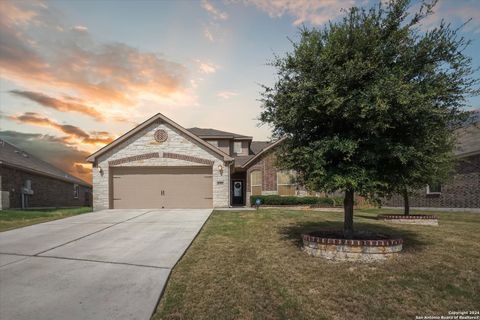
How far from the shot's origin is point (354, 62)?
8.09 meters

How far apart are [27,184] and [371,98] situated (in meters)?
27.3

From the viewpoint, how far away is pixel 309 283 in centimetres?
655

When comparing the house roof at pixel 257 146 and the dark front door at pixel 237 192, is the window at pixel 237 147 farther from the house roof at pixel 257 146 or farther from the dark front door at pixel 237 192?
the dark front door at pixel 237 192

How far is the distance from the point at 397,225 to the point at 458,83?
7.37 metres

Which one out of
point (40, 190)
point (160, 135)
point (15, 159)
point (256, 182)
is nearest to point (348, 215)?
point (160, 135)

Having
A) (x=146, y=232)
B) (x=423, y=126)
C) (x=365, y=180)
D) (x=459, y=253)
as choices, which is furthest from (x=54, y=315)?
(x=459, y=253)

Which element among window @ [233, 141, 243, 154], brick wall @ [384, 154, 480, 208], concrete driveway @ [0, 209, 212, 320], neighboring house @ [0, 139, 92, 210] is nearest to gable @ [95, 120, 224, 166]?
neighboring house @ [0, 139, 92, 210]

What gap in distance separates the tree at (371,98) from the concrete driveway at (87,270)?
464cm

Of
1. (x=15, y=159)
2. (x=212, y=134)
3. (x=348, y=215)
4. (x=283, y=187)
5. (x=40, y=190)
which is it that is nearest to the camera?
(x=348, y=215)

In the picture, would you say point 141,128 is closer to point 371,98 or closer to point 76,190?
point 371,98

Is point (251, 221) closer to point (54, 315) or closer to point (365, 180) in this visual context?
point (365, 180)

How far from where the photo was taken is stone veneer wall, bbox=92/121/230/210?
20.8 m

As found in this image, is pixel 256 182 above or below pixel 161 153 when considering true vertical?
below

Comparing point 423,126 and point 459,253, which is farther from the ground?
point 423,126
